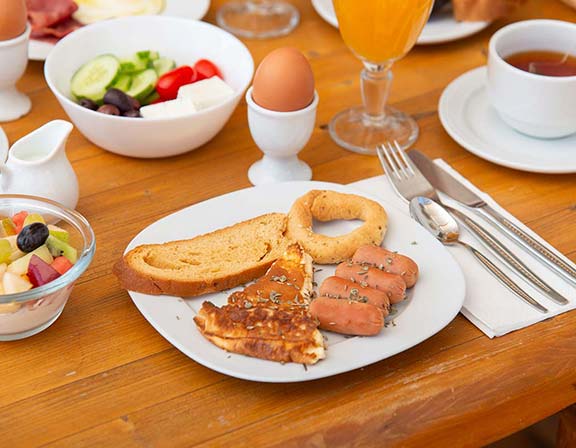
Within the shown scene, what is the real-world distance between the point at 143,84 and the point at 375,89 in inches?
17.4

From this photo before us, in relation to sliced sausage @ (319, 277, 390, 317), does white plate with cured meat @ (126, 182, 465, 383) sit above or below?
below

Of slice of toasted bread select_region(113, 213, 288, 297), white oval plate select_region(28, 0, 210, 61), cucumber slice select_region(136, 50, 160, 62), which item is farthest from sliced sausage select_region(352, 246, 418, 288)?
white oval plate select_region(28, 0, 210, 61)

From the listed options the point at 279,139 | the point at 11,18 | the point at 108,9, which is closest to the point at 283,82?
the point at 279,139

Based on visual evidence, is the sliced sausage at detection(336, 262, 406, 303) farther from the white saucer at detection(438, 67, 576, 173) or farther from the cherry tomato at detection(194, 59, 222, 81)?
the cherry tomato at detection(194, 59, 222, 81)

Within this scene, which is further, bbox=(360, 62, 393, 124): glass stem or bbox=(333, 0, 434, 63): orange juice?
bbox=(360, 62, 393, 124): glass stem

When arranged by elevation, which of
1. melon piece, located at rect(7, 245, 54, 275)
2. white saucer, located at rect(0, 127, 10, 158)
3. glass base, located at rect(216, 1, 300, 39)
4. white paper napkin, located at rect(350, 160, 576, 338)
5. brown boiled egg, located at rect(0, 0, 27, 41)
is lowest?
glass base, located at rect(216, 1, 300, 39)

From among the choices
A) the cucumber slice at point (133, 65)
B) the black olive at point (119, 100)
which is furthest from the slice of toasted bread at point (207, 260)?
the cucumber slice at point (133, 65)

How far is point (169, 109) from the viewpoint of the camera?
1478 mm

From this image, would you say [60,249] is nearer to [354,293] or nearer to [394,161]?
[354,293]

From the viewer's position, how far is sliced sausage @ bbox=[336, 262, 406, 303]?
114cm

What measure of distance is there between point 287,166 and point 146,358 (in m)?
0.49

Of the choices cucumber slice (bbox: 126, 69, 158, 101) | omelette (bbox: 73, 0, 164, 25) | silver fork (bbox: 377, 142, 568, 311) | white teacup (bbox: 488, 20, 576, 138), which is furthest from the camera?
omelette (bbox: 73, 0, 164, 25)

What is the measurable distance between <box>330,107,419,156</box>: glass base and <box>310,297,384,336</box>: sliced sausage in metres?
0.53

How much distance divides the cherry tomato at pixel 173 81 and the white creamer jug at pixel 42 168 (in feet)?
0.92
